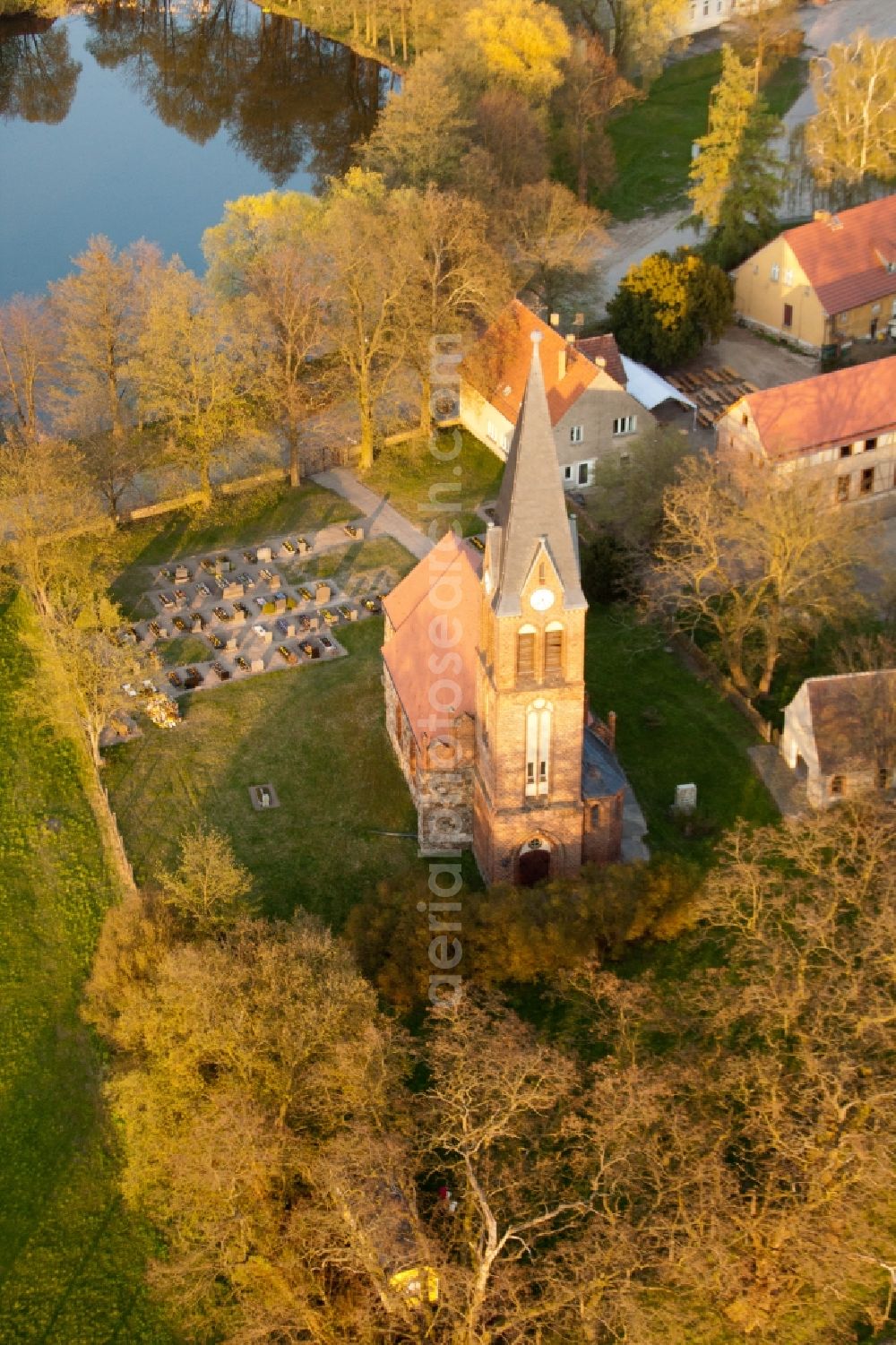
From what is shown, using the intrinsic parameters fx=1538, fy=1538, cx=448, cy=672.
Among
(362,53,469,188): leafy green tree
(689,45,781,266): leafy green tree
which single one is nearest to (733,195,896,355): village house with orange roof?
(689,45,781,266): leafy green tree

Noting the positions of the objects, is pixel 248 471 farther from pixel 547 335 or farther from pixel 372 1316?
pixel 372 1316

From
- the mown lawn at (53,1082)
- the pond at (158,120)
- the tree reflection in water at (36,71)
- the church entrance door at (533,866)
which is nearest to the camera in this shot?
the mown lawn at (53,1082)

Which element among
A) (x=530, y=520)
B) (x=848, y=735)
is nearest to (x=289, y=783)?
(x=530, y=520)

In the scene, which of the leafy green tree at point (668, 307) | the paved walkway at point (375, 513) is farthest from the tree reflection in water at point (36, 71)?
the paved walkway at point (375, 513)

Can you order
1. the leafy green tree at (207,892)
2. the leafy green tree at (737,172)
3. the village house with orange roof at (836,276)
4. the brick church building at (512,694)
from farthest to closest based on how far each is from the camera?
1. the leafy green tree at (737,172)
2. the village house with orange roof at (836,276)
3. the leafy green tree at (207,892)
4. the brick church building at (512,694)

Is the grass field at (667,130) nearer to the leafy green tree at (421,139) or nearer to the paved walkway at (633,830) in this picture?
the leafy green tree at (421,139)

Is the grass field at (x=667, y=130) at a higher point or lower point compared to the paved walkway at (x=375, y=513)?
higher

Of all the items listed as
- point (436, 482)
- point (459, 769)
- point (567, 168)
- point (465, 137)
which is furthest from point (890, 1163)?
point (567, 168)

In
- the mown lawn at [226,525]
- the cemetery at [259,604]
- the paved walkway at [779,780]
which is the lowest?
the paved walkway at [779,780]

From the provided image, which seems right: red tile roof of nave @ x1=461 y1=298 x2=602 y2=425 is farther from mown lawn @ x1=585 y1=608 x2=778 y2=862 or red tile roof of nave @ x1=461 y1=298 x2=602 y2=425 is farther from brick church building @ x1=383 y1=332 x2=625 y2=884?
brick church building @ x1=383 y1=332 x2=625 y2=884
